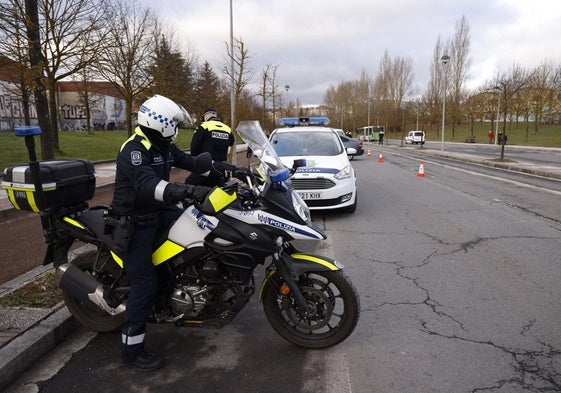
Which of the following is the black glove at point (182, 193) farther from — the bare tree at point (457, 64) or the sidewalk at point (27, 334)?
the bare tree at point (457, 64)

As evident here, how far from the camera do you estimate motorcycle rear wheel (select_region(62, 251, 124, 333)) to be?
3605 mm

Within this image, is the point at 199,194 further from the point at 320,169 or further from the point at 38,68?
the point at 38,68

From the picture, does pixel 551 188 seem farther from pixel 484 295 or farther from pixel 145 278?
pixel 145 278

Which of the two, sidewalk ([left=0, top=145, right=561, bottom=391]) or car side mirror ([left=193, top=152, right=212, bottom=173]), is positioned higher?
car side mirror ([left=193, top=152, right=212, bottom=173])

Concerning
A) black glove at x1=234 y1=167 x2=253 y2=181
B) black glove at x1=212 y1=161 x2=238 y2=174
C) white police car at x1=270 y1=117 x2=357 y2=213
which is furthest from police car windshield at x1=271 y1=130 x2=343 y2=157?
black glove at x1=234 y1=167 x2=253 y2=181

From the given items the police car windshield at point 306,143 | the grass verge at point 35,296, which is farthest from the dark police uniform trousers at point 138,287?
the police car windshield at point 306,143

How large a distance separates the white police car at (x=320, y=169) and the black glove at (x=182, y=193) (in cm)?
494

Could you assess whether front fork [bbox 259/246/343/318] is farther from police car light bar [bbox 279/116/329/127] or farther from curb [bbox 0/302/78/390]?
police car light bar [bbox 279/116/329/127]

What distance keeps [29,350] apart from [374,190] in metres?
9.83

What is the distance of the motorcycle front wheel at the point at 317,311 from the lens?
10.4 ft

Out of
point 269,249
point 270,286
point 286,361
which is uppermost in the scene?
point 269,249

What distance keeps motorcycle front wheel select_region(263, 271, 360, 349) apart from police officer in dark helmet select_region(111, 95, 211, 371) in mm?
939

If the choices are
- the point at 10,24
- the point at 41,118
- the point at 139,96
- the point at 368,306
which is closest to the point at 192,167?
the point at 368,306

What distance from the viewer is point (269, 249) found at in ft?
9.96
